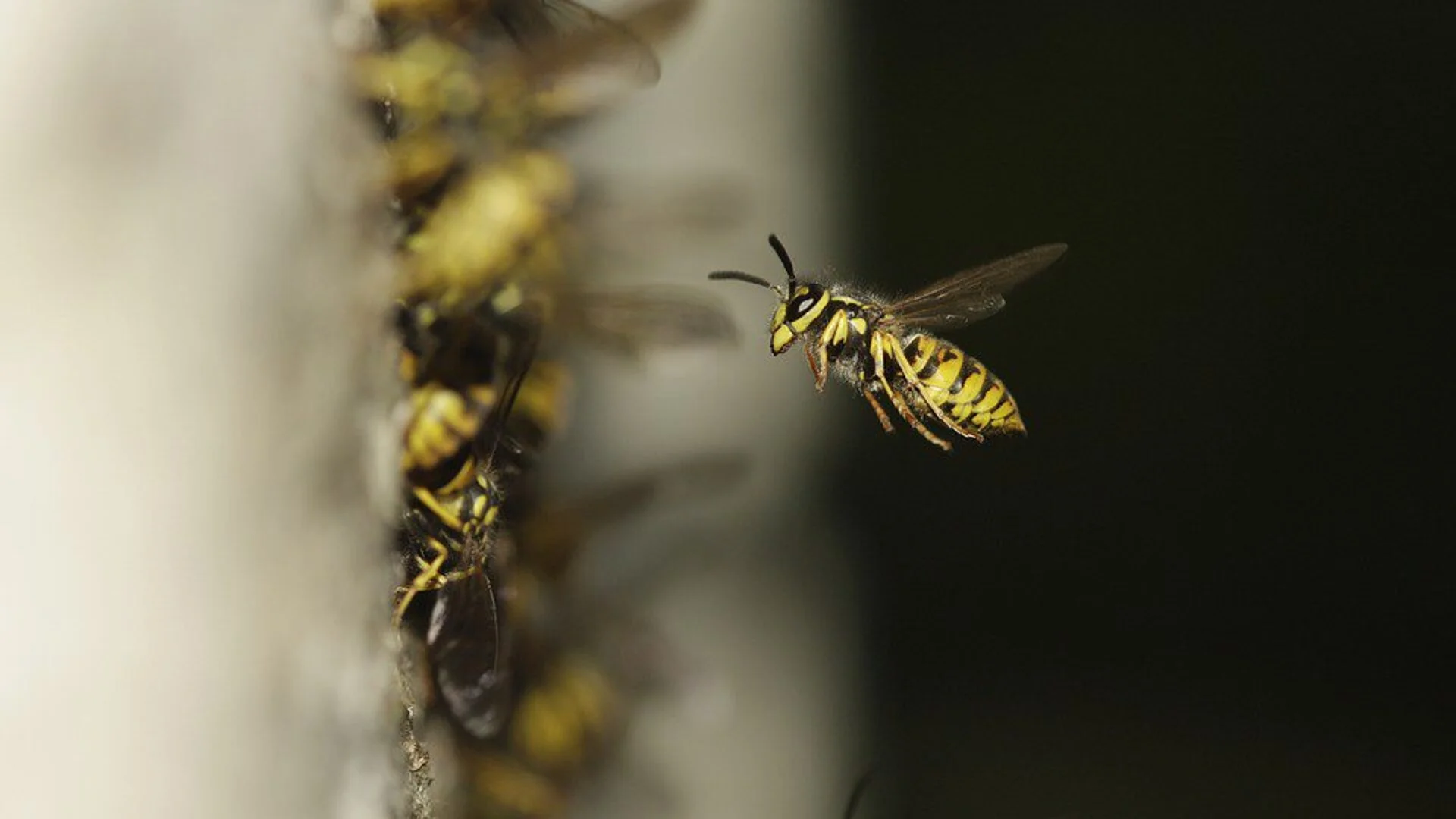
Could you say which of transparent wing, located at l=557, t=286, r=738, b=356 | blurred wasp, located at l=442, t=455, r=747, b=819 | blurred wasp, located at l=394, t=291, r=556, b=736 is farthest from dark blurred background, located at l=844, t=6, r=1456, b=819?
blurred wasp, located at l=394, t=291, r=556, b=736

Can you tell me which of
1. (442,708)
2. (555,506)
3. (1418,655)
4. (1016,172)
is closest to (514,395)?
(442,708)

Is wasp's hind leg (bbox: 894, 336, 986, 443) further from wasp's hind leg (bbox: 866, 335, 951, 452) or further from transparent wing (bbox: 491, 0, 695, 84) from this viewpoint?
transparent wing (bbox: 491, 0, 695, 84)

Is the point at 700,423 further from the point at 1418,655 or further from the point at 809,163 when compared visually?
the point at 1418,655

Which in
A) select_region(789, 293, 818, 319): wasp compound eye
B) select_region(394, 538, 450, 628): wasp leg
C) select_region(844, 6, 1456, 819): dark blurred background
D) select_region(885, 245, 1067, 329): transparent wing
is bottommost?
select_region(844, 6, 1456, 819): dark blurred background

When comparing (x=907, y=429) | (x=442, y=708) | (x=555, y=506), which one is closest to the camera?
(x=442, y=708)

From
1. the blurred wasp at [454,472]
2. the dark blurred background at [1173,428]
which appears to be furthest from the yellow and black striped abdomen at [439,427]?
the dark blurred background at [1173,428]

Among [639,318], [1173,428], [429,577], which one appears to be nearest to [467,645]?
[429,577]

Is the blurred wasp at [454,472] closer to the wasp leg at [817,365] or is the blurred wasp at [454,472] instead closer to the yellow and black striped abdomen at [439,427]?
the yellow and black striped abdomen at [439,427]
